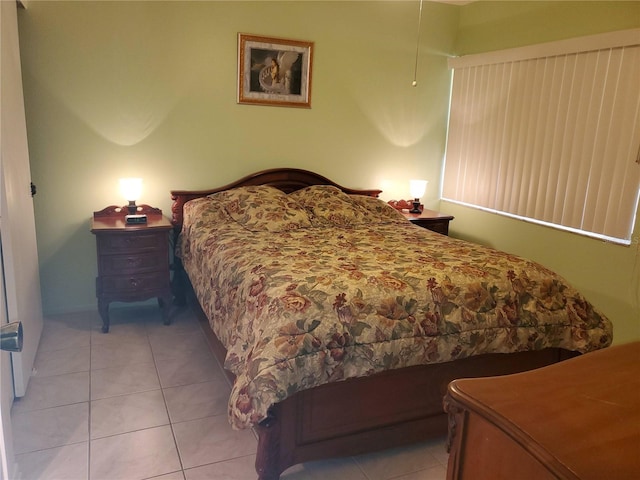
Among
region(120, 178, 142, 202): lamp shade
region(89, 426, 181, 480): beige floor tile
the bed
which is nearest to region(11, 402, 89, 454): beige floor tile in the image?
region(89, 426, 181, 480): beige floor tile

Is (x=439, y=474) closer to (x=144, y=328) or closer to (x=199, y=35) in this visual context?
(x=144, y=328)

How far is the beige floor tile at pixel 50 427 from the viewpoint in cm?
206

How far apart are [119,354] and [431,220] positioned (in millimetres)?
2603

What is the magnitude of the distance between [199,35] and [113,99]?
765 mm

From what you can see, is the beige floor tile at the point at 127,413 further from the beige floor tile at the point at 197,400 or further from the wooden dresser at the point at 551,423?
the wooden dresser at the point at 551,423

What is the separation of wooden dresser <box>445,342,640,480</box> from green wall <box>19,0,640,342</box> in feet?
8.26

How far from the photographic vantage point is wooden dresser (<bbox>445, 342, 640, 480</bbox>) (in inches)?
30.2

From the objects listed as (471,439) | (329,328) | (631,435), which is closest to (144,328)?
(329,328)

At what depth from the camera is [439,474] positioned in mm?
1996

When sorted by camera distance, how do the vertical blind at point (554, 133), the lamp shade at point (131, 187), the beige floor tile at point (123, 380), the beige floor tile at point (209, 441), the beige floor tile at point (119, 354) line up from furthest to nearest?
the lamp shade at point (131, 187) → the vertical blind at point (554, 133) → the beige floor tile at point (119, 354) → the beige floor tile at point (123, 380) → the beige floor tile at point (209, 441)

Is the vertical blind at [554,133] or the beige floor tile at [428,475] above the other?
the vertical blind at [554,133]

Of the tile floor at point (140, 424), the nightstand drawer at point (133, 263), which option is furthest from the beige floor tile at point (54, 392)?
the nightstand drawer at point (133, 263)

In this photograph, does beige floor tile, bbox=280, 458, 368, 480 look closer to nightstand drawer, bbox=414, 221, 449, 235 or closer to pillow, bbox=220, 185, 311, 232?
pillow, bbox=220, 185, 311, 232

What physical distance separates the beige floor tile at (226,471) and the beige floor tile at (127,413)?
39cm
